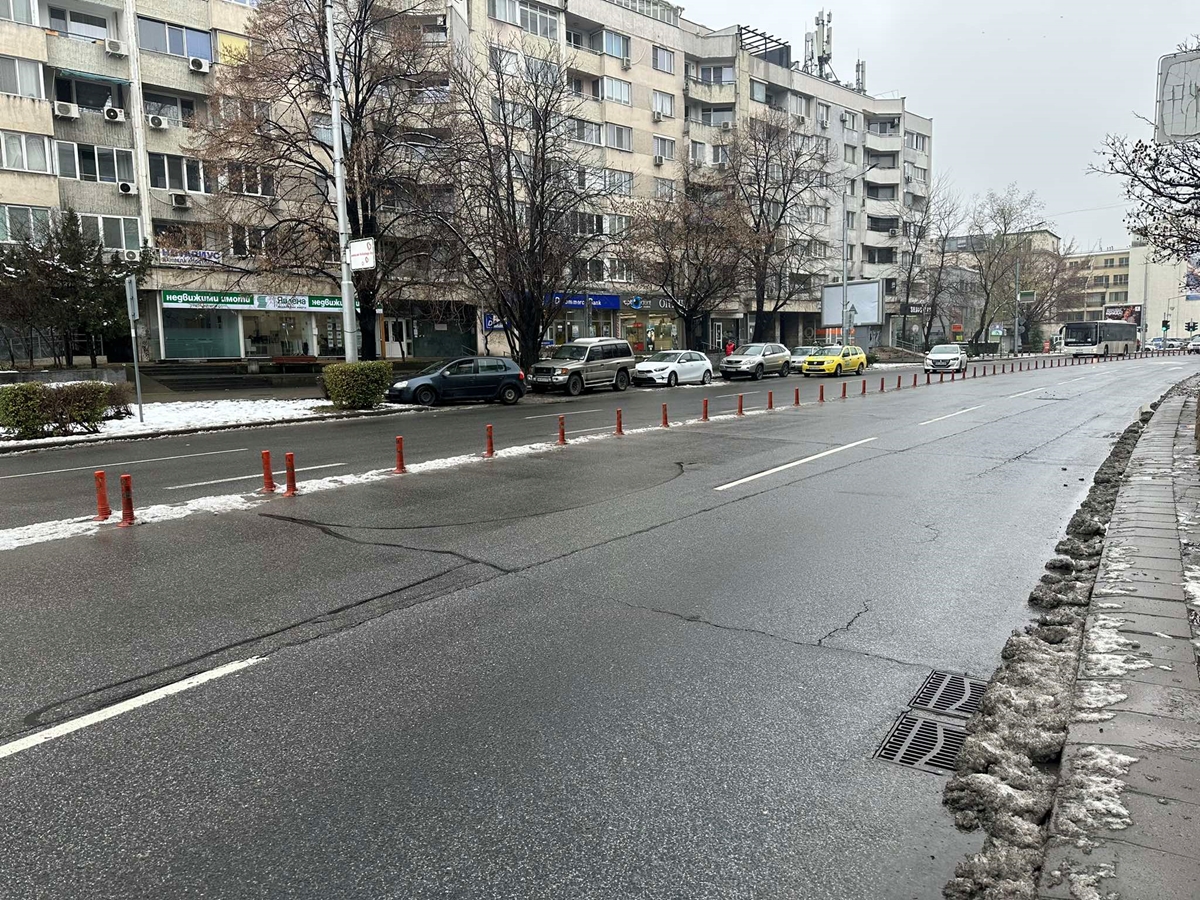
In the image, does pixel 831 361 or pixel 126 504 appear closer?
pixel 126 504

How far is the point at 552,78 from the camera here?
3005cm

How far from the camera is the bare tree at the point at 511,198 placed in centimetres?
2681

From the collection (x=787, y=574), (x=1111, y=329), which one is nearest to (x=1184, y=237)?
(x=787, y=574)

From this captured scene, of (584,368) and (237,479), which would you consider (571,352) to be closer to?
(584,368)

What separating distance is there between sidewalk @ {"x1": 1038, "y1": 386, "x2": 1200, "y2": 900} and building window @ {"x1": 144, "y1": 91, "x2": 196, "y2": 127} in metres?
39.3

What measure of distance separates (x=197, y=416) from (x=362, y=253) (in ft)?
19.6

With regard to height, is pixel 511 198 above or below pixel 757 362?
above

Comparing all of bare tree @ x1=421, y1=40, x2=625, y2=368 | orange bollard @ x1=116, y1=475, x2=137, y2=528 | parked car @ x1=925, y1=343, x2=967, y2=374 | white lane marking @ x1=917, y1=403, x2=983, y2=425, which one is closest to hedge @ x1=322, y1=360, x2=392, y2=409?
bare tree @ x1=421, y1=40, x2=625, y2=368

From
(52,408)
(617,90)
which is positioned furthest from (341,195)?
(617,90)

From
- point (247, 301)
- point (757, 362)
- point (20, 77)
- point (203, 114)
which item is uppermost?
point (20, 77)

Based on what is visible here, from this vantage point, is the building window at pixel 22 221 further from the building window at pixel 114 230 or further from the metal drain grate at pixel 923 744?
the metal drain grate at pixel 923 744

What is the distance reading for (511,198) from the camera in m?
27.9

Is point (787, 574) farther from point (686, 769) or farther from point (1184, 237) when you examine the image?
point (1184, 237)

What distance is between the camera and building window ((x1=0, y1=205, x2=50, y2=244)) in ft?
96.5
